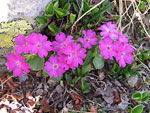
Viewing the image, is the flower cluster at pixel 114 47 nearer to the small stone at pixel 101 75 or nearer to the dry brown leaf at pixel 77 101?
the small stone at pixel 101 75

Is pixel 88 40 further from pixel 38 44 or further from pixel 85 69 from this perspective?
pixel 38 44

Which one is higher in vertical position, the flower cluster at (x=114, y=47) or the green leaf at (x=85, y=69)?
the flower cluster at (x=114, y=47)

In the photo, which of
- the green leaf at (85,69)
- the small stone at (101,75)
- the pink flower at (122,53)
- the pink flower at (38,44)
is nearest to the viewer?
the pink flower at (38,44)

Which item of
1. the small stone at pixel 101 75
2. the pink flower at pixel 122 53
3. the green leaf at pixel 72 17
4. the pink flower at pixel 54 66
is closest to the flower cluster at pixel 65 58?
the pink flower at pixel 54 66

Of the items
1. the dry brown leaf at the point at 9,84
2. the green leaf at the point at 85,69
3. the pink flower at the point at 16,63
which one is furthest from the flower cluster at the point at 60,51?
the dry brown leaf at the point at 9,84

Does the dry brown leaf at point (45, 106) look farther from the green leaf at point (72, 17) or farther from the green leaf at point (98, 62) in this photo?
the green leaf at point (72, 17)

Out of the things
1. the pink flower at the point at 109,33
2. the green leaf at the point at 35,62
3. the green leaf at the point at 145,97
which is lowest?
the green leaf at the point at 145,97

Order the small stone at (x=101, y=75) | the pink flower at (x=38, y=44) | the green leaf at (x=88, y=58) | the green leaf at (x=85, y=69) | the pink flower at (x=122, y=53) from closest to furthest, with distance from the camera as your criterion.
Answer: the pink flower at (x=38, y=44)
the pink flower at (x=122, y=53)
the green leaf at (x=88, y=58)
the green leaf at (x=85, y=69)
the small stone at (x=101, y=75)

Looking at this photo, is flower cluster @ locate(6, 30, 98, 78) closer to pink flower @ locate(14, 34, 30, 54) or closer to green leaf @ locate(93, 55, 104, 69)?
pink flower @ locate(14, 34, 30, 54)

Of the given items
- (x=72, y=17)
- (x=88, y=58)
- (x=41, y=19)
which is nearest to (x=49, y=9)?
(x=41, y=19)

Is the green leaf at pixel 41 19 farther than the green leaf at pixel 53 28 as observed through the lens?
No

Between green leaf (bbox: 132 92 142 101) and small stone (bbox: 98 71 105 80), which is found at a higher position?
small stone (bbox: 98 71 105 80)

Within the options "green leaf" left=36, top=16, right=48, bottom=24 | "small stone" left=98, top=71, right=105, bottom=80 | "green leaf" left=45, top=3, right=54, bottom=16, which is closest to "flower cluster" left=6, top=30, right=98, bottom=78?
"green leaf" left=36, top=16, right=48, bottom=24

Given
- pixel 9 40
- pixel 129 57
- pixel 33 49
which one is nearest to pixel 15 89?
pixel 9 40
